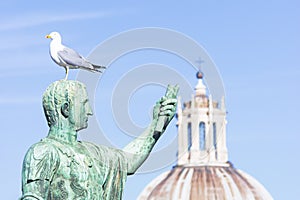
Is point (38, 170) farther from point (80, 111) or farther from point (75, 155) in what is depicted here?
point (80, 111)

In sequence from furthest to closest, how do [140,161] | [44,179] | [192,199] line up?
[192,199] → [140,161] → [44,179]

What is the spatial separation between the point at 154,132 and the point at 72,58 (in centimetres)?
58

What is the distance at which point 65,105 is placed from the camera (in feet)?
18.1

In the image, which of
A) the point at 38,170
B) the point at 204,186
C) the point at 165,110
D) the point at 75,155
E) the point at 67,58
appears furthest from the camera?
the point at 204,186

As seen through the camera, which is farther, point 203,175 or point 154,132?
point 203,175

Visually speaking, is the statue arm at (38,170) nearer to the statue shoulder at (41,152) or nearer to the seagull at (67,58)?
the statue shoulder at (41,152)

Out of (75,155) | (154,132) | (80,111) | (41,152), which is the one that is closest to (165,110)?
(154,132)

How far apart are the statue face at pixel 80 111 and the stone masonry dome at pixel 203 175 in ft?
318

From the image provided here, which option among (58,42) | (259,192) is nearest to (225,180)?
(259,192)

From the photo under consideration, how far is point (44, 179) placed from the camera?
5332 millimetres

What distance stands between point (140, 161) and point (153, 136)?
0.48 feet

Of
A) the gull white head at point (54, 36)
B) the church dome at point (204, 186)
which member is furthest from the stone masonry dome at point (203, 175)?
the gull white head at point (54, 36)

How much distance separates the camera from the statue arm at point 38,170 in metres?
5.30

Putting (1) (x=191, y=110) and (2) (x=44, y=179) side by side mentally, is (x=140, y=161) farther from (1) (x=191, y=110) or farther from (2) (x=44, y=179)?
(1) (x=191, y=110)
